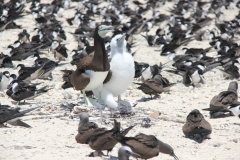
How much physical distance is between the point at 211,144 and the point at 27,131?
3186 millimetres

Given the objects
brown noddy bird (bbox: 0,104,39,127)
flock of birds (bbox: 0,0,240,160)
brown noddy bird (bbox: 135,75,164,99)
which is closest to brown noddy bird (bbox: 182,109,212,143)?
flock of birds (bbox: 0,0,240,160)

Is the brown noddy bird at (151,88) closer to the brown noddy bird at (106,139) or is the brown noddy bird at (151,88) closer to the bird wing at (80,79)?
the bird wing at (80,79)

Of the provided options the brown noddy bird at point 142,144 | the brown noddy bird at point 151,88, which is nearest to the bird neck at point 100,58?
the brown noddy bird at point 142,144

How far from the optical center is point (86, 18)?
27922 millimetres

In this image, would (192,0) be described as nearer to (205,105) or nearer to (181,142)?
(205,105)

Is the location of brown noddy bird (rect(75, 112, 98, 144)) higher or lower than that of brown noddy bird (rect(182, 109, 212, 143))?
higher

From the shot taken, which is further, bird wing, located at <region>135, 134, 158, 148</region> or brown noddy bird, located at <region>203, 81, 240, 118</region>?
brown noddy bird, located at <region>203, 81, 240, 118</region>

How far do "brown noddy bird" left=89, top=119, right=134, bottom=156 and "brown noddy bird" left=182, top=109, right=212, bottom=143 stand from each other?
1967 millimetres

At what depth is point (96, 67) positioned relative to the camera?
9984 mm

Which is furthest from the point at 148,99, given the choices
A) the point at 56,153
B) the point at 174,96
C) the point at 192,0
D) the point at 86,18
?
the point at 192,0

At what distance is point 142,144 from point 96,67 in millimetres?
2639

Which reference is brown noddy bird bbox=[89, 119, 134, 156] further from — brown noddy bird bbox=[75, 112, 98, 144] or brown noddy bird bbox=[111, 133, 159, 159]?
brown noddy bird bbox=[75, 112, 98, 144]

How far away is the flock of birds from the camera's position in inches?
337

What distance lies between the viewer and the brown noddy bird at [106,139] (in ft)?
25.6
